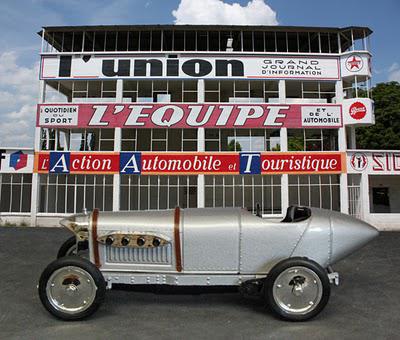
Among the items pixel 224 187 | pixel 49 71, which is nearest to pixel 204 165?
pixel 224 187

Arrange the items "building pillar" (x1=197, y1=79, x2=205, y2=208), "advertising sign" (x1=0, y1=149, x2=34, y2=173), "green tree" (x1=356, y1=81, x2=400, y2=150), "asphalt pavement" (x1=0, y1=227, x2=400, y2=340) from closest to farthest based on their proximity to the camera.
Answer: "asphalt pavement" (x1=0, y1=227, x2=400, y2=340)
"building pillar" (x1=197, y1=79, x2=205, y2=208)
"advertising sign" (x1=0, y1=149, x2=34, y2=173)
"green tree" (x1=356, y1=81, x2=400, y2=150)

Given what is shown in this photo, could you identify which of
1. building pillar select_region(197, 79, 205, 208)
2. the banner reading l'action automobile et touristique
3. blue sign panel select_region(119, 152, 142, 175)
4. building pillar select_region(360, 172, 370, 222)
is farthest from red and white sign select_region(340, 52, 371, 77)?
blue sign panel select_region(119, 152, 142, 175)

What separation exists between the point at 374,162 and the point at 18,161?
748 inches

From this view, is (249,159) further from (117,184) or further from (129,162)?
(117,184)

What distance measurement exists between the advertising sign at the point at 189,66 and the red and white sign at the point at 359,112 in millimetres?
1756

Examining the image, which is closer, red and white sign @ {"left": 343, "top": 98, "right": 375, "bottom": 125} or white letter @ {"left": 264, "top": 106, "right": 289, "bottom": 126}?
red and white sign @ {"left": 343, "top": 98, "right": 375, "bottom": 125}

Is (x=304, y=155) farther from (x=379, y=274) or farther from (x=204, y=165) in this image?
(x=379, y=274)

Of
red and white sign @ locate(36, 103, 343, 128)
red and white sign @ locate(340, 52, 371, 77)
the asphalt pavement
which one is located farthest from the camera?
red and white sign @ locate(340, 52, 371, 77)

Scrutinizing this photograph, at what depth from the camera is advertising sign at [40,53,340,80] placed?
18641 mm

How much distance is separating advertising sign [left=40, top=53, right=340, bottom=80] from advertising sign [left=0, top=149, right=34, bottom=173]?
4.30 meters

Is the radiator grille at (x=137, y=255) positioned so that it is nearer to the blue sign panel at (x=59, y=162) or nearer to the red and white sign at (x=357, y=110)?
the blue sign panel at (x=59, y=162)

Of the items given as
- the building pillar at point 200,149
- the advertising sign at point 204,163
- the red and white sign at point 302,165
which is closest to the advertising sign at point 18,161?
the advertising sign at point 204,163

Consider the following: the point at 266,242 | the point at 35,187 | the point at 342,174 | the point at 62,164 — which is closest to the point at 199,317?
the point at 266,242

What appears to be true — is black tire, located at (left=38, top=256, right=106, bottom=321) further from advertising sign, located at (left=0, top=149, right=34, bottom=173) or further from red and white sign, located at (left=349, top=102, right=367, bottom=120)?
red and white sign, located at (left=349, top=102, right=367, bottom=120)
